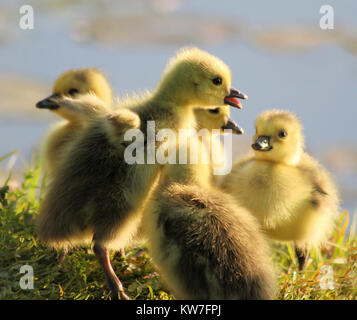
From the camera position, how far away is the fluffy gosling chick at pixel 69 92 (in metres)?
2.25

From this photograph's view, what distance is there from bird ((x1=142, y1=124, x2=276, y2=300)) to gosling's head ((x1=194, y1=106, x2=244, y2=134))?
0.45 m

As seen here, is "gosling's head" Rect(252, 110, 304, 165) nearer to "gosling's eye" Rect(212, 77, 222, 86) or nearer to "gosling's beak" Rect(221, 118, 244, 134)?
"gosling's beak" Rect(221, 118, 244, 134)

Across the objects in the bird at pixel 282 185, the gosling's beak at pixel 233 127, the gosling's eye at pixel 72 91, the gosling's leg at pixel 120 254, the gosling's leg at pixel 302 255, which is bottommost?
the gosling's leg at pixel 302 255

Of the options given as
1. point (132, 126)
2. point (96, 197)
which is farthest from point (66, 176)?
point (132, 126)

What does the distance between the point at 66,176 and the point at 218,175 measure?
1.84 ft

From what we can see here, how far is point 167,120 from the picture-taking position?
1967mm

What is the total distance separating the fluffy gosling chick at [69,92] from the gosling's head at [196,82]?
32 cm

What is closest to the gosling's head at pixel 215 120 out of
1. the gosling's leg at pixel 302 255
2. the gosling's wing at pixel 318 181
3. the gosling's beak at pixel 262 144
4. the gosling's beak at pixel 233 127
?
the gosling's beak at pixel 233 127

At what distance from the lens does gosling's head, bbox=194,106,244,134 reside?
89.6 inches

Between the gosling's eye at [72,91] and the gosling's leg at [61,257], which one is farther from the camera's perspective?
the gosling's eye at [72,91]

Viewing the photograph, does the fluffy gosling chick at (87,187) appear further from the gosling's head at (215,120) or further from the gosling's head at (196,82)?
the gosling's head at (215,120)

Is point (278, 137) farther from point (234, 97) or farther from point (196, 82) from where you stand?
point (196, 82)
